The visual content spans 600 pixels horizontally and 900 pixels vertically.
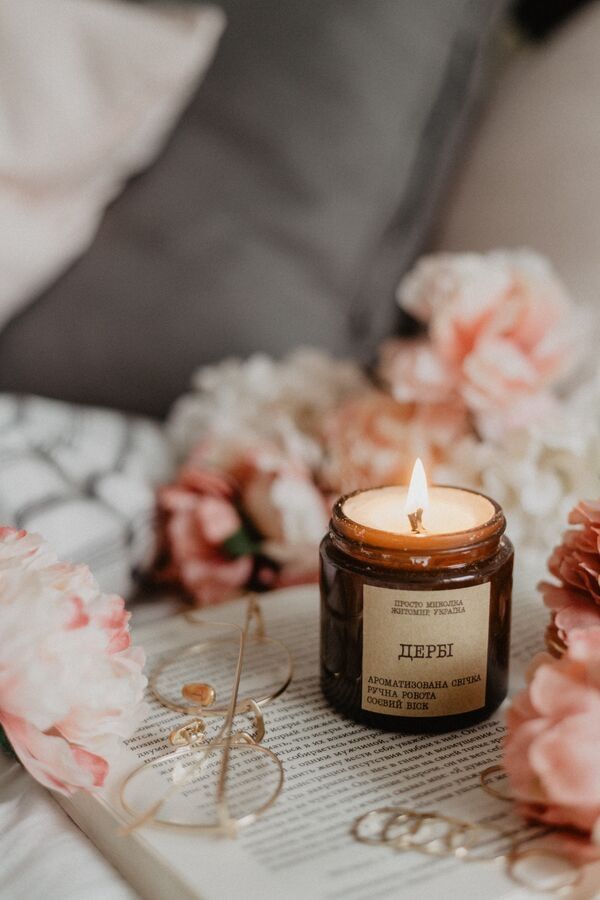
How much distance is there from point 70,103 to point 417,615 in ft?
1.96

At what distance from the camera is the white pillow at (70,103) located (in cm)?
80

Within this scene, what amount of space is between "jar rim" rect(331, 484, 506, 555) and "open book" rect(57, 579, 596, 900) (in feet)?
0.34

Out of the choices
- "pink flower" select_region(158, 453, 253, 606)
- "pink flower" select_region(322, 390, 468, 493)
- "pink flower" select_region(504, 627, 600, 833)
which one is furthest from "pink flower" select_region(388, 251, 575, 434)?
"pink flower" select_region(504, 627, 600, 833)

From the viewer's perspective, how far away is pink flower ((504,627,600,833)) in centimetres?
36

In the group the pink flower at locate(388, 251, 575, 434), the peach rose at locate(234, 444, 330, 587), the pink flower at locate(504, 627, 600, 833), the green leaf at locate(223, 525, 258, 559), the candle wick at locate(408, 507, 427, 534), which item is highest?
the pink flower at locate(388, 251, 575, 434)

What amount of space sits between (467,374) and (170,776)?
0.36m

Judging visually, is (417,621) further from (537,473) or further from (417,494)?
(537,473)

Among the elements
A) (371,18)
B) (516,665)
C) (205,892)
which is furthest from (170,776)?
(371,18)

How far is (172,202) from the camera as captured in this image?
867 millimetres

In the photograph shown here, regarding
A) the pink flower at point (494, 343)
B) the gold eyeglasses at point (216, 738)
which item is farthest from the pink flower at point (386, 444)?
the gold eyeglasses at point (216, 738)

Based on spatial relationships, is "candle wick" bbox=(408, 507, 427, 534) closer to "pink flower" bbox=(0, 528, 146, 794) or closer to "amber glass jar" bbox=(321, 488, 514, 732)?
"amber glass jar" bbox=(321, 488, 514, 732)

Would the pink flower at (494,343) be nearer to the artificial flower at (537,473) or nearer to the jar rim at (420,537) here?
the artificial flower at (537,473)

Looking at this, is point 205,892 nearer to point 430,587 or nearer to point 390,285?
point 430,587

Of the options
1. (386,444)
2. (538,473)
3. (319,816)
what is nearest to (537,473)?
(538,473)
